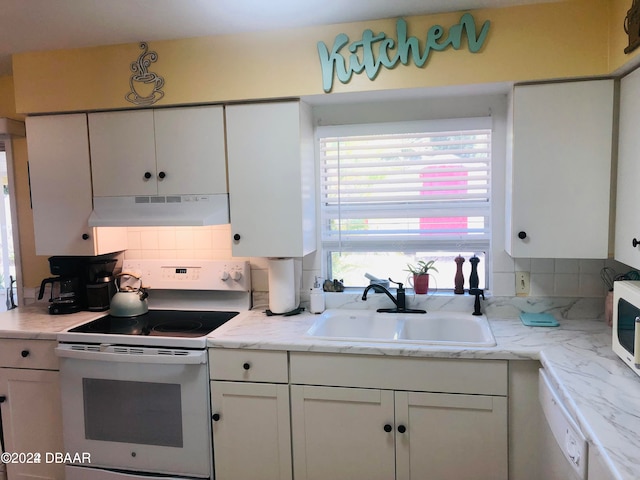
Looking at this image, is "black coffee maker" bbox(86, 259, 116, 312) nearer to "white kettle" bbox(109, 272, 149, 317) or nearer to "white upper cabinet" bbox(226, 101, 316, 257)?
"white kettle" bbox(109, 272, 149, 317)

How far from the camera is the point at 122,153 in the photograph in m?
2.48

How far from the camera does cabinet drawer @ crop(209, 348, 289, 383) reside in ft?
6.86

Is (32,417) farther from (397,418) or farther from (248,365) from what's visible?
(397,418)

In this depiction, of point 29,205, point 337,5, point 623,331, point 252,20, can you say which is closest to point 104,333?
point 29,205

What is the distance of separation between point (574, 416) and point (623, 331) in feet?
1.51

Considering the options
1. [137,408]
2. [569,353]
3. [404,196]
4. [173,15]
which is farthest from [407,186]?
[137,408]

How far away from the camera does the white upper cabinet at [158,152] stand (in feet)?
7.82

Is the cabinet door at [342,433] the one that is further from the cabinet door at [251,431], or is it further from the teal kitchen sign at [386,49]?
the teal kitchen sign at [386,49]

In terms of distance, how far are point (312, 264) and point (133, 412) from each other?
1.21 metres

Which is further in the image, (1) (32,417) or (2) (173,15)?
(1) (32,417)

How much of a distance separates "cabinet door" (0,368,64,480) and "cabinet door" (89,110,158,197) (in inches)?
40.7

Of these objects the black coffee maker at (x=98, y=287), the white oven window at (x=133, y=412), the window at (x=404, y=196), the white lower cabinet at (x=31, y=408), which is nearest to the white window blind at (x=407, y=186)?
the window at (x=404, y=196)

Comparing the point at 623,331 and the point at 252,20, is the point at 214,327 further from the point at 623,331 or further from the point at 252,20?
the point at 623,331

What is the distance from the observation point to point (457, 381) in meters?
1.92
